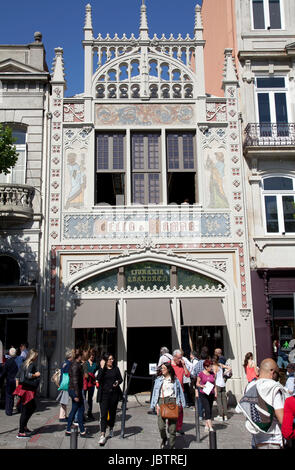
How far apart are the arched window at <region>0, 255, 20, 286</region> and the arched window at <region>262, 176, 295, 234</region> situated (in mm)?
9471

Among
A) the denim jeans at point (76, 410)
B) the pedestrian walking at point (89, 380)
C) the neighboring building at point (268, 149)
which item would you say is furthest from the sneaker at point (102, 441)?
the neighboring building at point (268, 149)

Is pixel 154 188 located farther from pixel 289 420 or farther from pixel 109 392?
pixel 289 420

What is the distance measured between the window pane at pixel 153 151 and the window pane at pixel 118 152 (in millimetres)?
1057

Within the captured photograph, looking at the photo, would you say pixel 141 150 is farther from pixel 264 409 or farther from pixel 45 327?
pixel 264 409

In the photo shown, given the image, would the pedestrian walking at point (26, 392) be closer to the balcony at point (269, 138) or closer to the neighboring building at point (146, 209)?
the neighboring building at point (146, 209)

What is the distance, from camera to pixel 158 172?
59.8 feet

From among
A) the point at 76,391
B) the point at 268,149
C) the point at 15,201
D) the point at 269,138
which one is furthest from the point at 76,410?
the point at 269,138

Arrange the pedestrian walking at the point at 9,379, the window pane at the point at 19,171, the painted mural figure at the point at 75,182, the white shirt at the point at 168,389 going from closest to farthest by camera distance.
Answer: the white shirt at the point at 168,389, the pedestrian walking at the point at 9,379, the painted mural figure at the point at 75,182, the window pane at the point at 19,171

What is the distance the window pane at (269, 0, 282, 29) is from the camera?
19906 millimetres

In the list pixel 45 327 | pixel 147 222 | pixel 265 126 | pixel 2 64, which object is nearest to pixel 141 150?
pixel 147 222

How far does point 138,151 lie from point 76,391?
10537 millimetres

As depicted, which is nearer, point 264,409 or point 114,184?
point 264,409

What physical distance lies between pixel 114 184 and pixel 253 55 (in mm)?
7678

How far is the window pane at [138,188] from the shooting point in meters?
18.1
